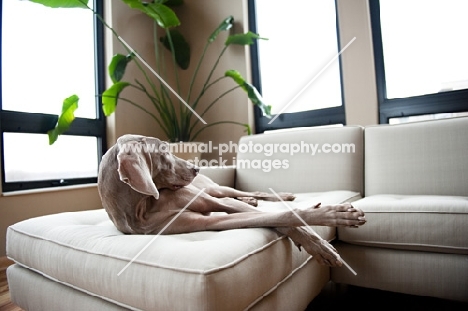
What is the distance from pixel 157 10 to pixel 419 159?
2290 millimetres

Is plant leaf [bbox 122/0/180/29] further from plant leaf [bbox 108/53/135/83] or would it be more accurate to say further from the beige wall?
the beige wall

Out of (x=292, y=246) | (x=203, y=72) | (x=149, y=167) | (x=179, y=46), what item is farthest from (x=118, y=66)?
(x=292, y=246)

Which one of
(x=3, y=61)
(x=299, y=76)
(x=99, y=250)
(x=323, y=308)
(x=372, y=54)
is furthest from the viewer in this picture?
(x=299, y=76)

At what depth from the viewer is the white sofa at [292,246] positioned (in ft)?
2.78

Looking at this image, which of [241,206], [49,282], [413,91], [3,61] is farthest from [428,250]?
[3,61]

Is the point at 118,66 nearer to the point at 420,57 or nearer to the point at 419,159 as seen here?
the point at 419,159

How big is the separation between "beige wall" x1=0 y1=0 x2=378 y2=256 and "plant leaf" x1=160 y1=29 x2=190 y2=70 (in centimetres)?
16

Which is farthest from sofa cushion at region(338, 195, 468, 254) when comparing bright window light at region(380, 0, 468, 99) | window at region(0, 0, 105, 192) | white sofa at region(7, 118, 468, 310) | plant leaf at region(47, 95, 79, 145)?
window at region(0, 0, 105, 192)

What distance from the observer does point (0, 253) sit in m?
2.22

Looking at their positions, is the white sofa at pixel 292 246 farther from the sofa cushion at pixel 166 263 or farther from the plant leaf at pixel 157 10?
the plant leaf at pixel 157 10

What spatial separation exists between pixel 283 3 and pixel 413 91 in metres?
1.57

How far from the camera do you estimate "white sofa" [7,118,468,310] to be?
33.3 inches

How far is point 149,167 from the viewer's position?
3.70 feet

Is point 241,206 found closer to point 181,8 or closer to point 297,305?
point 297,305
